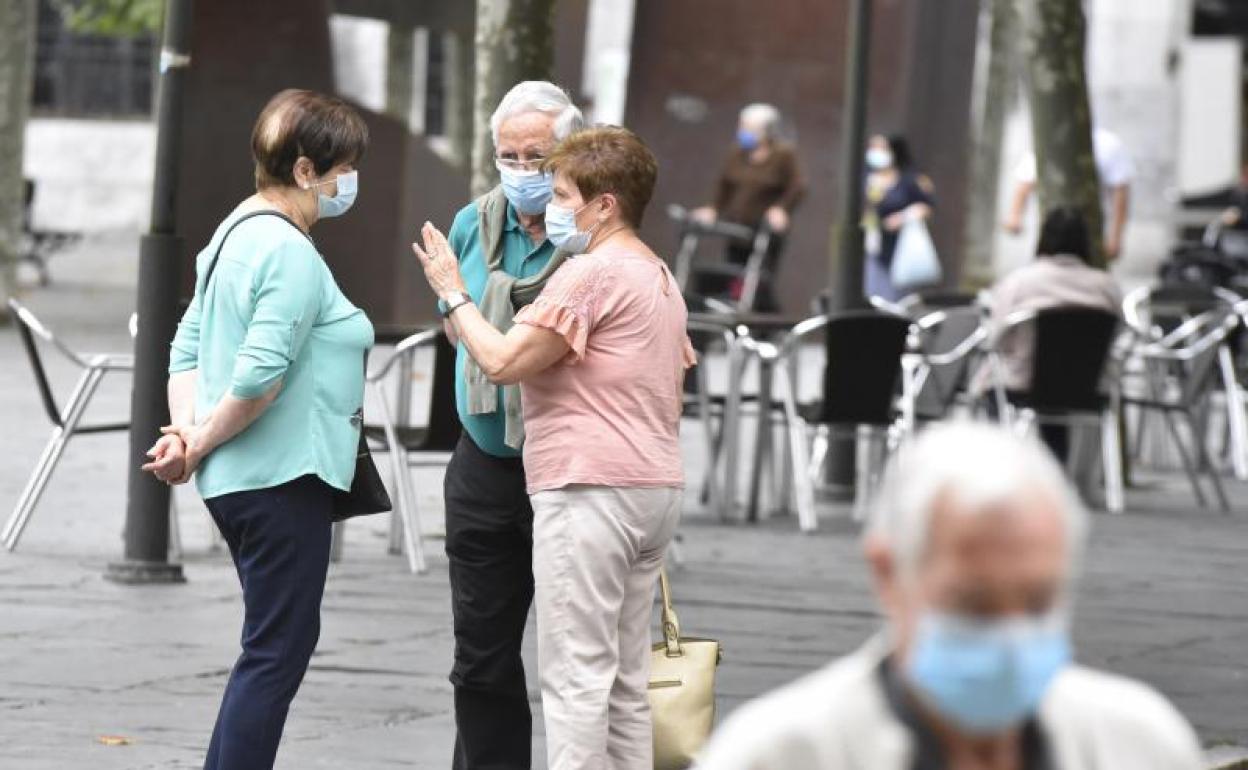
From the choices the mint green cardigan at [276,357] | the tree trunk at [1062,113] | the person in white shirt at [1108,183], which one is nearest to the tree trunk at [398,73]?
the person in white shirt at [1108,183]

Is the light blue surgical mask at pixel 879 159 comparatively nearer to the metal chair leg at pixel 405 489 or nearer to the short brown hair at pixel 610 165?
the metal chair leg at pixel 405 489

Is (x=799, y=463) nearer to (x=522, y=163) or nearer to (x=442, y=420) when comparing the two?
(x=442, y=420)

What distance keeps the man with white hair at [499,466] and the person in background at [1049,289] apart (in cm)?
717

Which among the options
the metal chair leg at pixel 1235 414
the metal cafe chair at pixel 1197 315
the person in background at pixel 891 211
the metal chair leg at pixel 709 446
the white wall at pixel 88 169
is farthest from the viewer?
the white wall at pixel 88 169

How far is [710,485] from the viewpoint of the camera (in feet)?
41.0

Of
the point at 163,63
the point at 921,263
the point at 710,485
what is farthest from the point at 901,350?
the point at 921,263

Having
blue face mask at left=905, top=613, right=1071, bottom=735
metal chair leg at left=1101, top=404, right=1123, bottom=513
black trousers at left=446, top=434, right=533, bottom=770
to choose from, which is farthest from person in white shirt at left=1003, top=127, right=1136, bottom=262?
blue face mask at left=905, top=613, right=1071, bottom=735

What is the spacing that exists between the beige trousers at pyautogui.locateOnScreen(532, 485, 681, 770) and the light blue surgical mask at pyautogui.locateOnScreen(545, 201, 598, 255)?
48cm

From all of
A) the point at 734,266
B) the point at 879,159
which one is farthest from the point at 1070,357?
the point at 879,159

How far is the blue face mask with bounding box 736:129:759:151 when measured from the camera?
22.2 metres

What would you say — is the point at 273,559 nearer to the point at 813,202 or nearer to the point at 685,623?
the point at 685,623

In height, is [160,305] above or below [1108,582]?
above

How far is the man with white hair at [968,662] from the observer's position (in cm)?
235

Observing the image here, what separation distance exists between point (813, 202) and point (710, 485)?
11662 millimetres
